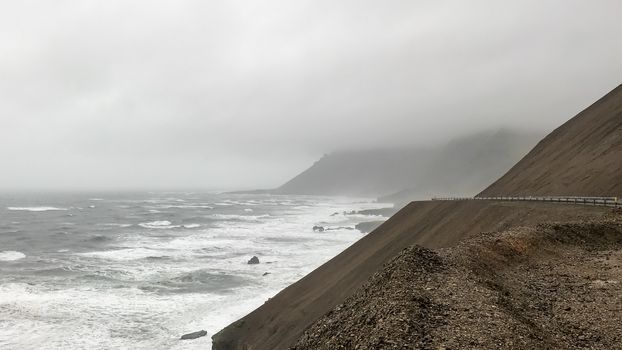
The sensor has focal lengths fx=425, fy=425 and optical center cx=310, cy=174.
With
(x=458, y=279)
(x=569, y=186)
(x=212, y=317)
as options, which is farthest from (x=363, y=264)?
(x=569, y=186)

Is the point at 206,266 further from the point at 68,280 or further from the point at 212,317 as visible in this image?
the point at 212,317

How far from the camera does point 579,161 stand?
43219mm

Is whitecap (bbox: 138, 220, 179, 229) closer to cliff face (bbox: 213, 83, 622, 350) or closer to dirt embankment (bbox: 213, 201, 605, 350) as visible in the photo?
dirt embankment (bbox: 213, 201, 605, 350)

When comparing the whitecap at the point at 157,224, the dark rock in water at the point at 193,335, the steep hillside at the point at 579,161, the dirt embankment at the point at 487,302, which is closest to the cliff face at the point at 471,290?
the dirt embankment at the point at 487,302

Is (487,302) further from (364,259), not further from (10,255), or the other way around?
(10,255)

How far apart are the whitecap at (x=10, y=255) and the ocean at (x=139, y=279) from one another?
0.13 m

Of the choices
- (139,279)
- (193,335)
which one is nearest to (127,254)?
(139,279)

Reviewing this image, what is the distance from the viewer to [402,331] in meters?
9.28

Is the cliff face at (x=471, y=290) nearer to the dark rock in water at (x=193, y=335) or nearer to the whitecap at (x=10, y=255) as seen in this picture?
the dark rock in water at (x=193, y=335)

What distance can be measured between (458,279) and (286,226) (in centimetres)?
7694

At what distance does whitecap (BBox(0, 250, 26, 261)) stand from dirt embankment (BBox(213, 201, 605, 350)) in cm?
4226

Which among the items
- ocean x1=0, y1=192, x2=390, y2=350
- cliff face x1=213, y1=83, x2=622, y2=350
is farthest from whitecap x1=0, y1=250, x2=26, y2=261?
cliff face x1=213, y1=83, x2=622, y2=350

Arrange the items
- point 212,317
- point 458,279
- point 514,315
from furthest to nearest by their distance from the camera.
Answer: point 212,317 → point 458,279 → point 514,315

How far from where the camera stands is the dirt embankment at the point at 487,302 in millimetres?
9297
